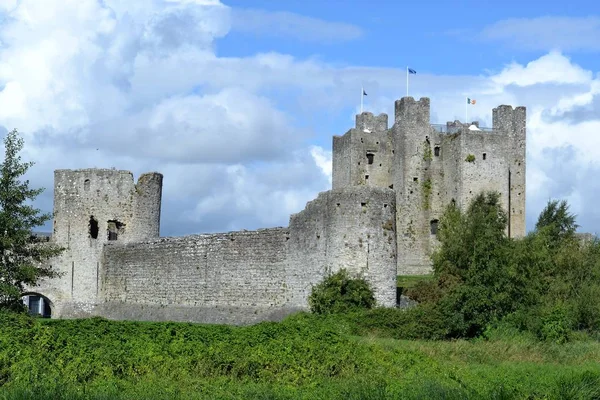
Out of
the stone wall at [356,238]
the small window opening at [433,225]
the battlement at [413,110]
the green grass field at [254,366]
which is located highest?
the battlement at [413,110]

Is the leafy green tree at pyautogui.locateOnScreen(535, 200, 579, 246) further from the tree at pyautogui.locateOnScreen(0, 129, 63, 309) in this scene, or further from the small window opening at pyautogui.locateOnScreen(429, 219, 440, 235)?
the tree at pyautogui.locateOnScreen(0, 129, 63, 309)

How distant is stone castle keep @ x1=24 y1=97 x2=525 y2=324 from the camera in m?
36.9

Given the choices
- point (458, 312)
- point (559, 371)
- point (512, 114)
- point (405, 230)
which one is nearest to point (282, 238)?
point (458, 312)

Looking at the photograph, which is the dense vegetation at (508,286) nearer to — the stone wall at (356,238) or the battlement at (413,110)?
the stone wall at (356,238)

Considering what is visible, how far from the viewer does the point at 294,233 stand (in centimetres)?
3853

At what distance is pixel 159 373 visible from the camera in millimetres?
23344

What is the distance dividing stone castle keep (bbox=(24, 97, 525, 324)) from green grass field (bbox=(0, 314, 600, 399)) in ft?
22.0

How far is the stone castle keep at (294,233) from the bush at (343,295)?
1.40ft

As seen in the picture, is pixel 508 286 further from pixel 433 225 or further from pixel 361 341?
pixel 433 225

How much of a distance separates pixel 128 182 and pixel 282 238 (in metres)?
12.3

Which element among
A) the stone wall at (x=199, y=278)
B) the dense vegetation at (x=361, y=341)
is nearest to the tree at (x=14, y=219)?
the dense vegetation at (x=361, y=341)

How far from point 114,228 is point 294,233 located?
43.1ft

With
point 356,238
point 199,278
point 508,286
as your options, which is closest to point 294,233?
point 356,238

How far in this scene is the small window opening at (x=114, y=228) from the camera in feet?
159
